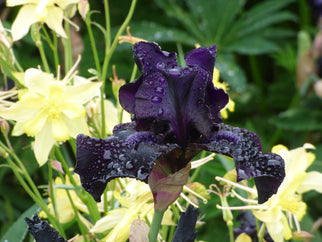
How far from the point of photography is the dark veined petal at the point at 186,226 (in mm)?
345

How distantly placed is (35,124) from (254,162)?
0.62ft

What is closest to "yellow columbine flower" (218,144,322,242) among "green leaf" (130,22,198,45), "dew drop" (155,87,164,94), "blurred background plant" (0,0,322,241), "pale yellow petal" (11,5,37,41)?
"dew drop" (155,87,164,94)

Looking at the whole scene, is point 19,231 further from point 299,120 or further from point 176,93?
point 299,120

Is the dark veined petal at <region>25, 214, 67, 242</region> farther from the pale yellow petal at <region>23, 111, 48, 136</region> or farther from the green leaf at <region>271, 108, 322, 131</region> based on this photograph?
the green leaf at <region>271, 108, 322, 131</region>

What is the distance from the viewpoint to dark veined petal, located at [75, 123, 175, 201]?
1.00ft

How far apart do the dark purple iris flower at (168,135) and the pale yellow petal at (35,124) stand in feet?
0.30

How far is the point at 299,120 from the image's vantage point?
1111 millimetres

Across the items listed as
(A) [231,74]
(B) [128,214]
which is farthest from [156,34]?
(B) [128,214]

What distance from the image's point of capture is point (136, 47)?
0.34 metres

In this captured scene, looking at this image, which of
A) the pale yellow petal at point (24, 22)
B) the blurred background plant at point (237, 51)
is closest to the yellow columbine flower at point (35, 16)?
the pale yellow petal at point (24, 22)

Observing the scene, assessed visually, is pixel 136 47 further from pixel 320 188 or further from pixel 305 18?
pixel 305 18

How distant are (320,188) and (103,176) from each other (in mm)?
240

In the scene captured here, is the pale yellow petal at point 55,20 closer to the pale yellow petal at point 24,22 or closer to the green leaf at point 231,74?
the pale yellow petal at point 24,22

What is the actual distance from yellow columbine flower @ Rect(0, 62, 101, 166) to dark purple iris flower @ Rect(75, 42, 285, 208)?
0.08m
